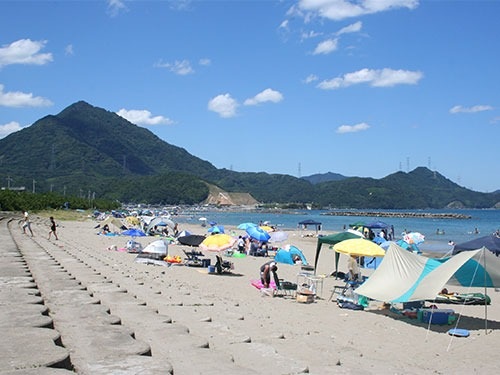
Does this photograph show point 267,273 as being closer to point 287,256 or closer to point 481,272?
point 481,272

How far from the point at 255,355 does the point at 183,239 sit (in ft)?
63.1

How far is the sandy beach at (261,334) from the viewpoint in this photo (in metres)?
5.12

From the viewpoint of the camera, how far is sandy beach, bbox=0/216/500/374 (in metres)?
5.12

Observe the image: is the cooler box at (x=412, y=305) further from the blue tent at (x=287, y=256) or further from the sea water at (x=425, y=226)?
the sea water at (x=425, y=226)

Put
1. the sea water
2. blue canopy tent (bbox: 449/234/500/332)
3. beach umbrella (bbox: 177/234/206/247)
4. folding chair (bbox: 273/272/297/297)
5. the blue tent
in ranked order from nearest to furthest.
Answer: blue canopy tent (bbox: 449/234/500/332) < folding chair (bbox: 273/272/297/297) < the blue tent < beach umbrella (bbox: 177/234/206/247) < the sea water

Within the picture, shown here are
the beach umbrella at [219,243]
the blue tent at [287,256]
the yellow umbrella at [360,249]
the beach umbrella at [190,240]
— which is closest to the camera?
the yellow umbrella at [360,249]

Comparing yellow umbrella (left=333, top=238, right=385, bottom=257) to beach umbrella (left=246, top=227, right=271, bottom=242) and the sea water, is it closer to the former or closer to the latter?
beach umbrella (left=246, top=227, right=271, bottom=242)

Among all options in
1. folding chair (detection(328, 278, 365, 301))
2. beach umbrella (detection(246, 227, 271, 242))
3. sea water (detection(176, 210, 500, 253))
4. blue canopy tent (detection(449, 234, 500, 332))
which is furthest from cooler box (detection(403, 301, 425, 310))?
sea water (detection(176, 210, 500, 253))

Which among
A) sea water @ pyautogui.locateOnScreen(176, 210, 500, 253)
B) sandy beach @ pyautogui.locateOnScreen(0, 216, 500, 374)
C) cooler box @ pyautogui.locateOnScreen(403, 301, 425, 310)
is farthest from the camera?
sea water @ pyautogui.locateOnScreen(176, 210, 500, 253)

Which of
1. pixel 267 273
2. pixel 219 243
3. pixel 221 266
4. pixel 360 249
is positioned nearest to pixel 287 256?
pixel 221 266

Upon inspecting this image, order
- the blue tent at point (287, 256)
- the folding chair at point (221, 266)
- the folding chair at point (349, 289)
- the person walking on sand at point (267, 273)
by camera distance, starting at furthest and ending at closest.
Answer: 1. the blue tent at point (287, 256)
2. the folding chair at point (221, 266)
3. the person walking on sand at point (267, 273)
4. the folding chair at point (349, 289)

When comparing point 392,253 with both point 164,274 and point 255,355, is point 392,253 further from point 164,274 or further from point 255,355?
point 164,274

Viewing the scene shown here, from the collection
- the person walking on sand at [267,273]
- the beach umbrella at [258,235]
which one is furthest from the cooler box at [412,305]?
the beach umbrella at [258,235]

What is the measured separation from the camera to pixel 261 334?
822cm
